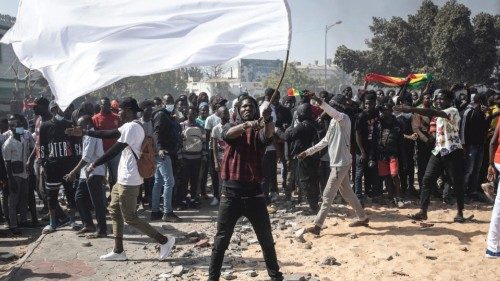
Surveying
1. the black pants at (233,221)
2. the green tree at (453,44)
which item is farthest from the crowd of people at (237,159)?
the green tree at (453,44)

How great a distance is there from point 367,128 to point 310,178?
4.48 feet

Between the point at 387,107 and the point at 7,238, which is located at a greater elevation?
the point at 387,107

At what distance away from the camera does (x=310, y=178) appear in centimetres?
771

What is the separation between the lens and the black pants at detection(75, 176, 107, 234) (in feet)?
21.4

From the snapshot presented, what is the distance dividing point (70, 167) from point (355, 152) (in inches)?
194

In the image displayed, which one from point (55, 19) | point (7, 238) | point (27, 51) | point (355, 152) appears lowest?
point (7, 238)

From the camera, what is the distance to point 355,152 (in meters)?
8.20

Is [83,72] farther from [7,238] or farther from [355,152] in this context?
[355,152]

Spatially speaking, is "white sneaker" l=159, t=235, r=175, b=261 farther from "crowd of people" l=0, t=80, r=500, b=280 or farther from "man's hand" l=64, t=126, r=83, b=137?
"man's hand" l=64, t=126, r=83, b=137

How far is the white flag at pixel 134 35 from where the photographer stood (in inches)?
135

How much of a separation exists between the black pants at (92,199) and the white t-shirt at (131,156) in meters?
1.35

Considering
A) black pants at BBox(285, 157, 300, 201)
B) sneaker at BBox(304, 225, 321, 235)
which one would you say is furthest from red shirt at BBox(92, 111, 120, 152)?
sneaker at BBox(304, 225, 321, 235)

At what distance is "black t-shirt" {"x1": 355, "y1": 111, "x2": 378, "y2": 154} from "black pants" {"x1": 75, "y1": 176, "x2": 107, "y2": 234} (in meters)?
4.38

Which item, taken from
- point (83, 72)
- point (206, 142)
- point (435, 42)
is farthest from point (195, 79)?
point (83, 72)
